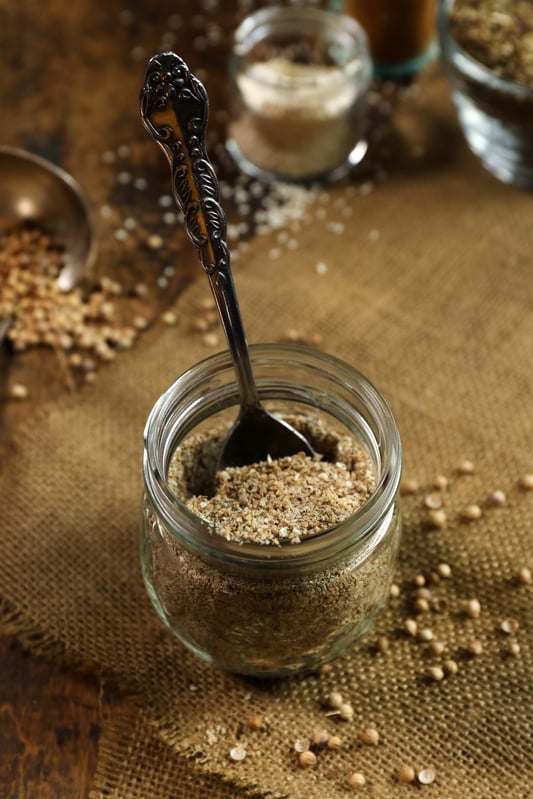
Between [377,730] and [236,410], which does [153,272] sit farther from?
[377,730]

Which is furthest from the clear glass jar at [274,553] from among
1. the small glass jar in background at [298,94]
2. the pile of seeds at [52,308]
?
the small glass jar in background at [298,94]

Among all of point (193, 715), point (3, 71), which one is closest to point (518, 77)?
point (3, 71)

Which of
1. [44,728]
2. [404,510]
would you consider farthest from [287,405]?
[44,728]

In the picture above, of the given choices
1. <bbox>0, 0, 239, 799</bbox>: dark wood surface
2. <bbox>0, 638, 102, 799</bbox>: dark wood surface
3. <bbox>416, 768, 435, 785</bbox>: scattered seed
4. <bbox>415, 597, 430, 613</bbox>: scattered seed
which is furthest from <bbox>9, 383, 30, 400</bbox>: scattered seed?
<bbox>416, 768, 435, 785</bbox>: scattered seed

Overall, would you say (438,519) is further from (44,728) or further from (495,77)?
(495,77)

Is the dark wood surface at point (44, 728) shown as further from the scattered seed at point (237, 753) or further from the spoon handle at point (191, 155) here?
the spoon handle at point (191, 155)

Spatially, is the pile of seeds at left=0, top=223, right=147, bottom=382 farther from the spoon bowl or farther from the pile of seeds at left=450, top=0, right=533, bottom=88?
the pile of seeds at left=450, top=0, right=533, bottom=88

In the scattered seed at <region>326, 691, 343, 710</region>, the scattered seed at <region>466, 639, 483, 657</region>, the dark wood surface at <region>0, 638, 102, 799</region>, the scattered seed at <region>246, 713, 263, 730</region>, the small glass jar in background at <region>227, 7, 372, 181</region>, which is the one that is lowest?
the dark wood surface at <region>0, 638, 102, 799</region>
